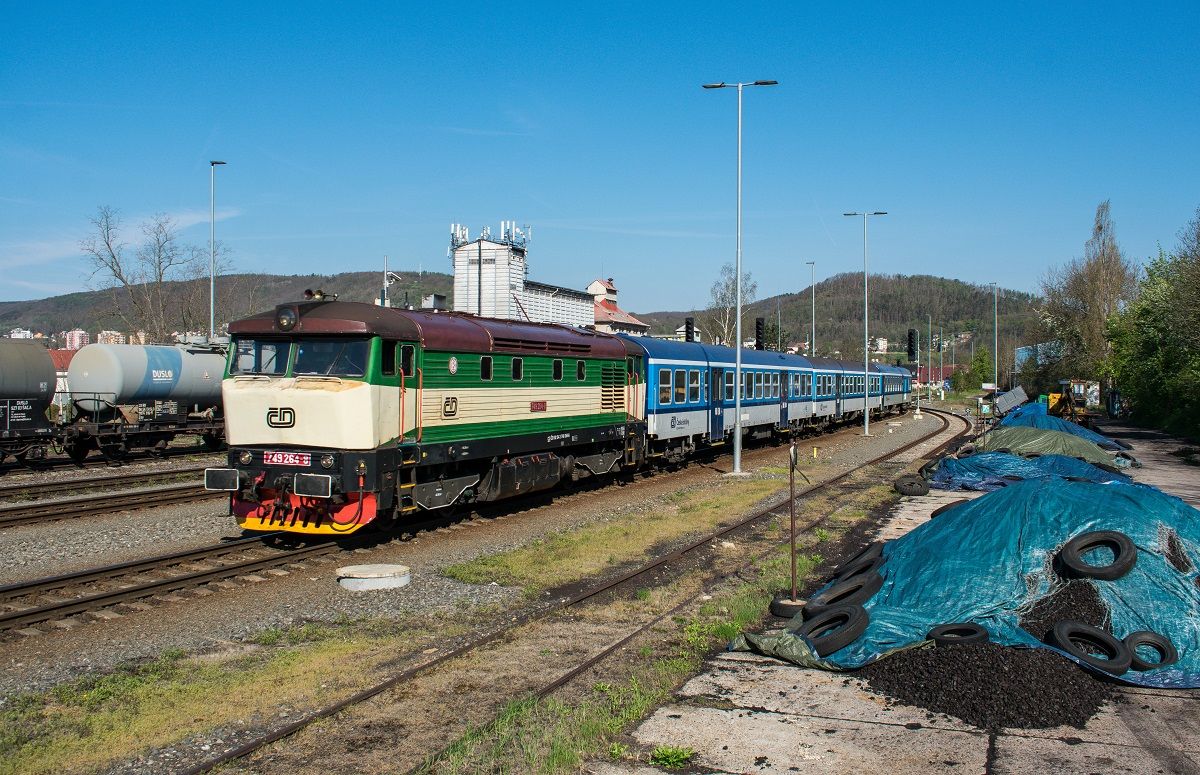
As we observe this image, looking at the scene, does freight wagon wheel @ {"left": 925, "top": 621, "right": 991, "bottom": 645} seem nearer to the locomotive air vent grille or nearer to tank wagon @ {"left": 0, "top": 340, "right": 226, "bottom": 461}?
the locomotive air vent grille

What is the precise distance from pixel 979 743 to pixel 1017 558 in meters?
3.20

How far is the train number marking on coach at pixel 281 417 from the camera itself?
13270 mm

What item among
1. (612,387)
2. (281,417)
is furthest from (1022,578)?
(612,387)

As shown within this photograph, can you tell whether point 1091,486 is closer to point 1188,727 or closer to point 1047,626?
point 1047,626

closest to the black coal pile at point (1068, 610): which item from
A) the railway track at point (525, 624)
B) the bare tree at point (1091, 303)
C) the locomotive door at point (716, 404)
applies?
the railway track at point (525, 624)

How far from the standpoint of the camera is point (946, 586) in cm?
947

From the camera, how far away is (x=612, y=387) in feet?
71.3

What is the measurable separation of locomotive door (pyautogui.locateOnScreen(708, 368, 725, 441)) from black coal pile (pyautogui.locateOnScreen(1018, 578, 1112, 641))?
19.2 metres

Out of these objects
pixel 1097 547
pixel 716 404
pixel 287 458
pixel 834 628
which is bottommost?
pixel 834 628

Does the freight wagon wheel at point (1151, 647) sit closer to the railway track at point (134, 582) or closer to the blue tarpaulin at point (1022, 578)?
the blue tarpaulin at point (1022, 578)

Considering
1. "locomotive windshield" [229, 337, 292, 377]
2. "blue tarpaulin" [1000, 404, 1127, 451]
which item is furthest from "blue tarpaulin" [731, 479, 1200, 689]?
"blue tarpaulin" [1000, 404, 1127, 451]

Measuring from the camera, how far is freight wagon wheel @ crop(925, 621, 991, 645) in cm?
816

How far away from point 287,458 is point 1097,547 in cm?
1048

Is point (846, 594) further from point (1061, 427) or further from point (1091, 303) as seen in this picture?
point (1091, 303)
